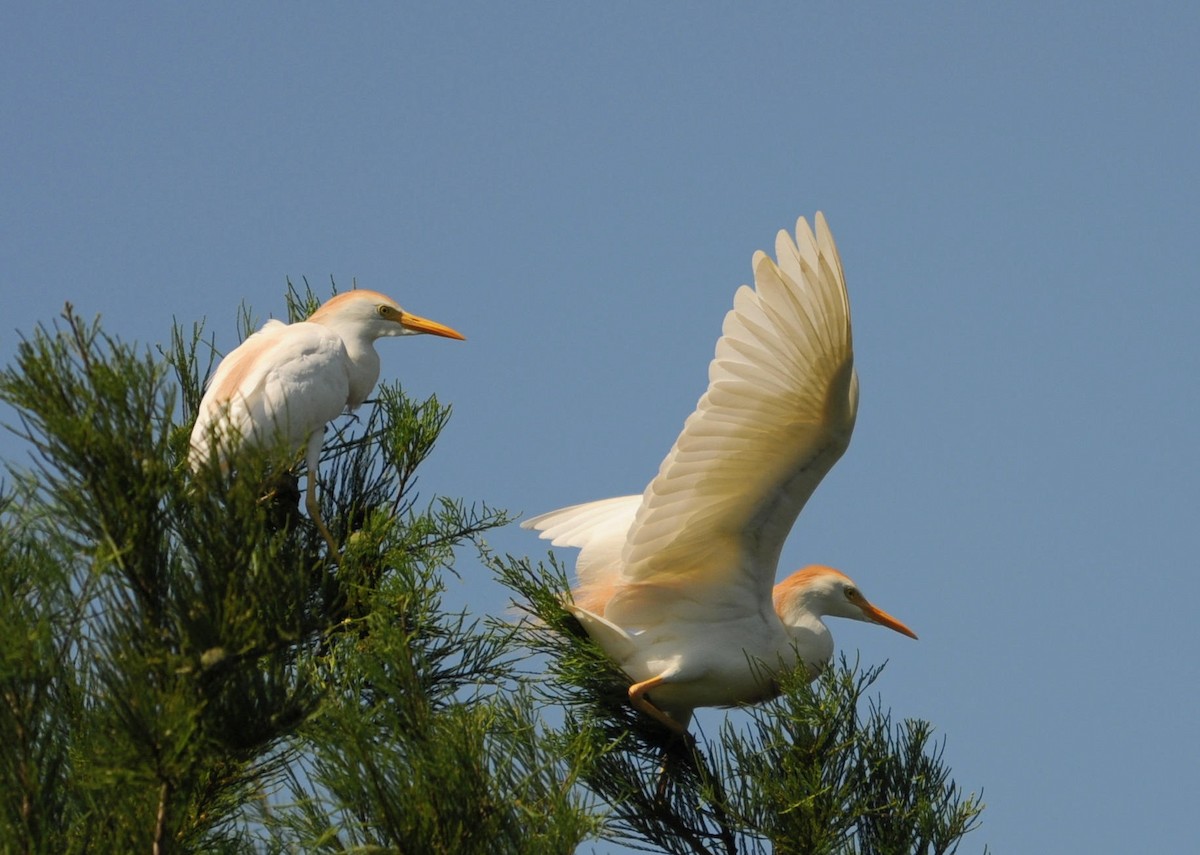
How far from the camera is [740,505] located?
11.5 ft

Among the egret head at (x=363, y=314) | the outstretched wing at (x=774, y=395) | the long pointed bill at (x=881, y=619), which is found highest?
the egret head at (x=363, y=314)

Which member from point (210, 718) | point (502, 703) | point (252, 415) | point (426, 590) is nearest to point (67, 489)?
point (210, 718)

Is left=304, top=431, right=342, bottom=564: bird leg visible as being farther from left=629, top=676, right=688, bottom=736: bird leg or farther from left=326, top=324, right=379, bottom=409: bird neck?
left=629, top=676, right=688, bottom=736: bird leg

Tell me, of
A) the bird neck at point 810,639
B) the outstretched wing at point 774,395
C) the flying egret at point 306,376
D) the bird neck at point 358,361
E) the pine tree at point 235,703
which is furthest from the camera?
the bird neck at point 358,361

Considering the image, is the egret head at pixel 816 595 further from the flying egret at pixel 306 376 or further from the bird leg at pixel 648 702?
the flying egret at pixel 306 376

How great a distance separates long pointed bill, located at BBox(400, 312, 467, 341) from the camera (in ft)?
14.4

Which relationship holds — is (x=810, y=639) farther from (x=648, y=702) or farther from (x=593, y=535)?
(x=593, y=535)

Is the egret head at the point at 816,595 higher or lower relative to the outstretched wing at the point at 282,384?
lower

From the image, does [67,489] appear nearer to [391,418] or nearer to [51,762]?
[51,762]

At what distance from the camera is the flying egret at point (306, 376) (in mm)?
3623

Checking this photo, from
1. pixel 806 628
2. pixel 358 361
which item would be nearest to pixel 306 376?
pixel 358 361

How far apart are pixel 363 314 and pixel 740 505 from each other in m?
1.38

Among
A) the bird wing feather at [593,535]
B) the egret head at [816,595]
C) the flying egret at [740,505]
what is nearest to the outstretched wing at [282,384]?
the bird wing feather at [593,535]

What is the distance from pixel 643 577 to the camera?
12.0 feet
